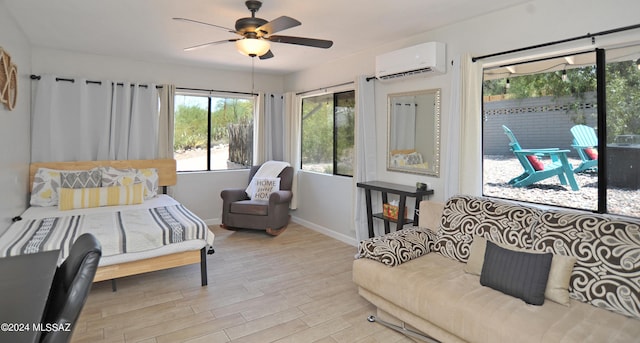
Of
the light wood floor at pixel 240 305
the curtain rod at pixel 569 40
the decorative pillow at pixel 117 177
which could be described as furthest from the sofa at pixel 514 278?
the decorative pillow at pixel 117 177

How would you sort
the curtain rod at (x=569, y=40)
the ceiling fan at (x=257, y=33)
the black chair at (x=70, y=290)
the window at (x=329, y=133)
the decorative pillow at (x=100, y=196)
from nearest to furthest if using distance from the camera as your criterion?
the black chair at (x=70, y=290), the curtain rod at (x=569, y=40), the ceiling fan at (x=257, y=33), the decorative pillow at (x=100, y=196), the window at (x=329, y=133)

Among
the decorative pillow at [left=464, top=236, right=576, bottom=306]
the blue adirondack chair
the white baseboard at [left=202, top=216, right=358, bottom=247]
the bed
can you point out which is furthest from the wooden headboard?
the decorative pillow at [left=464, top=236, right=576, bottom=306]

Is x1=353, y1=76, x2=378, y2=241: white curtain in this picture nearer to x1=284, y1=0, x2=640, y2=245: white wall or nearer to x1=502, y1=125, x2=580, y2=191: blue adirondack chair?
x1=284, y1=0, x2=640, y2=245: white wall

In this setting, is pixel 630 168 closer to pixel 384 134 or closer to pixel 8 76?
pixel 384 134

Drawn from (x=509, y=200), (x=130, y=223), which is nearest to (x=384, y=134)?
(x=509, y=200)

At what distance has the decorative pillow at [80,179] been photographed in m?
3.99

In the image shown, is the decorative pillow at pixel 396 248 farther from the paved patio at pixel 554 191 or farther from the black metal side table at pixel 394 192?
the paved patio at pixel 554 191

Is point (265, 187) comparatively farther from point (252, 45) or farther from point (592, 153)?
point (592, 153)

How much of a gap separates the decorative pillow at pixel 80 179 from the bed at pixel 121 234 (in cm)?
9

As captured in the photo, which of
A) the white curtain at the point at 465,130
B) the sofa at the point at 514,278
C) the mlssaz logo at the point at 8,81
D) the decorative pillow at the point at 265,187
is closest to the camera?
the sofa at the point at 514,278

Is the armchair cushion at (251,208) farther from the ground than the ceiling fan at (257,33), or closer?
closer

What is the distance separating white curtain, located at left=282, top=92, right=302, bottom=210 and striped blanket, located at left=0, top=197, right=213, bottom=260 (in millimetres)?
2248

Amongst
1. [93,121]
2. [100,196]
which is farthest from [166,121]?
[100,196]

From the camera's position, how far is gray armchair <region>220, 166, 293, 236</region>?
480cm
